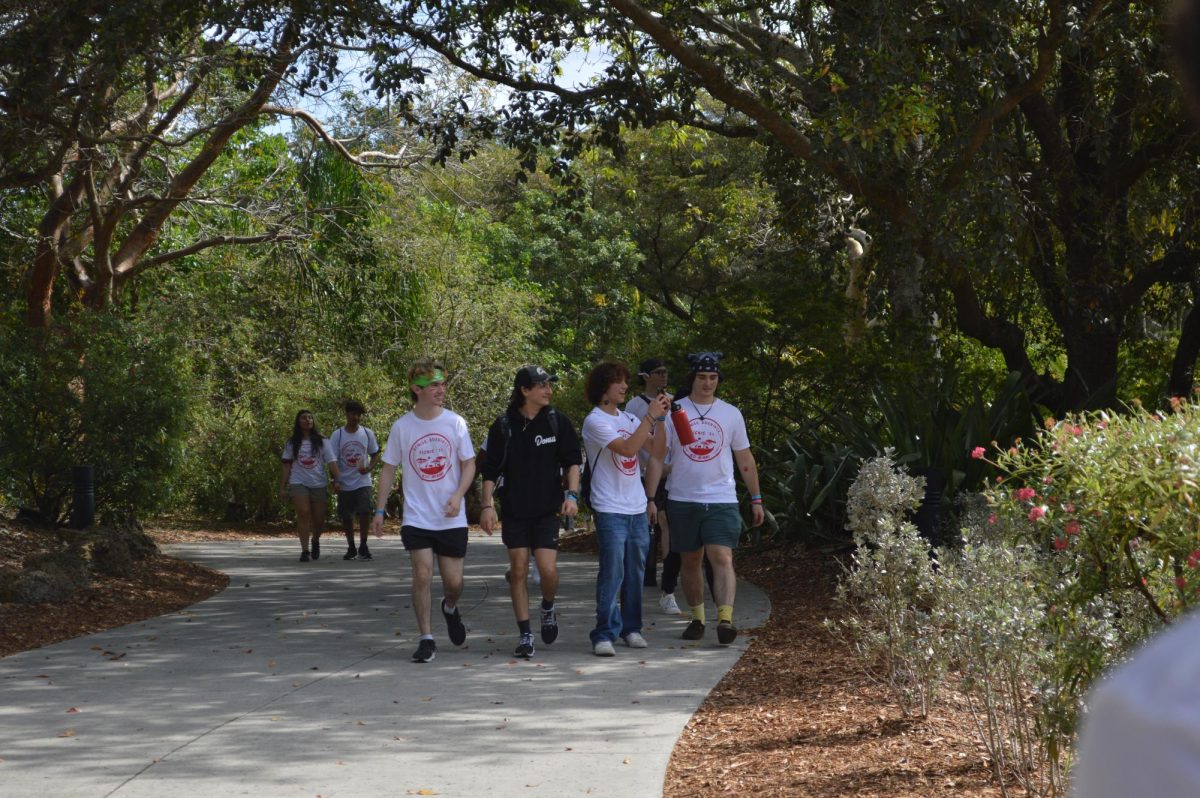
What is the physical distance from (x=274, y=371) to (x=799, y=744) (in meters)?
20.9

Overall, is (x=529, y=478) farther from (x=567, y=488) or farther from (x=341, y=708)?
(x=341, y=708)

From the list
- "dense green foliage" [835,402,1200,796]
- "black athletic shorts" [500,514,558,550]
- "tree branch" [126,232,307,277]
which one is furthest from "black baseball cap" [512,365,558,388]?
"tree branch" [126,232,307,277]

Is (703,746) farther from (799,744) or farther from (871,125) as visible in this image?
(871,125)

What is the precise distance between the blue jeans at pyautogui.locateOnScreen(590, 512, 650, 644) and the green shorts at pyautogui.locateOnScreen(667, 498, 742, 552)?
0.79 ft

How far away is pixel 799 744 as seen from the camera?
6242mm

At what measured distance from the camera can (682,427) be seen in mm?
9016

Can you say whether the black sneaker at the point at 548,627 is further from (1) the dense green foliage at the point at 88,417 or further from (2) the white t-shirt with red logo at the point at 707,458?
(1) the dense green foliage at the point at 88,417

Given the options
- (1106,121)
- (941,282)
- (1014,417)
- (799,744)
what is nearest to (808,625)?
(799,744)

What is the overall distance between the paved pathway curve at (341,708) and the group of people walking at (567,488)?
368 millimetres

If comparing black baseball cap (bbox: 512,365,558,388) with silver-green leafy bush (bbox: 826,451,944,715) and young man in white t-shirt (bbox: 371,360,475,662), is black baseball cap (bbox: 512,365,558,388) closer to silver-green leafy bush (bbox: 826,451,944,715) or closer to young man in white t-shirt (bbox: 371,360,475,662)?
young man in white t-shirt (bbox: 371,360,475,662)

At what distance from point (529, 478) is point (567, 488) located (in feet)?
0.88

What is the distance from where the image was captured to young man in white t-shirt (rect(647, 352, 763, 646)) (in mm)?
9023

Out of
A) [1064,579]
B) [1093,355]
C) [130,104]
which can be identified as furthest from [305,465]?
[1064,579]

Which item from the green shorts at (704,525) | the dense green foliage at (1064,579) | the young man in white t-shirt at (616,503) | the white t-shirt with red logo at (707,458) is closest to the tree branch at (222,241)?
the young man in white t-shirt at (616,503)
